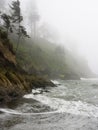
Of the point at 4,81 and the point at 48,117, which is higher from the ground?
the point at 4,81

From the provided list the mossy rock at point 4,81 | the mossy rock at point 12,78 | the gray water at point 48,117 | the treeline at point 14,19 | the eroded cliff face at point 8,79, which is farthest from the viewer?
the treeline at point 14,19

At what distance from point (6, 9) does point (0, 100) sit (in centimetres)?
9958

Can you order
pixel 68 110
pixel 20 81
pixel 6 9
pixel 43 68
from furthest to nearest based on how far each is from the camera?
pixel 6 9 < pixel 43 68 < pixel 20 81 < pixel 68 110

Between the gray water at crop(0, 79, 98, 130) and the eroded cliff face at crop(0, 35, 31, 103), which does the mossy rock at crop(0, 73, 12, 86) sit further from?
the gray water at crop(0, 79, 98, 130)

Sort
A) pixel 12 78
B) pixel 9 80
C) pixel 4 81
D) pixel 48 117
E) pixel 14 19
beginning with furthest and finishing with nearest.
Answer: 1. pixel 14 19
2. pixel 12 78
3. pixel 9 80
4. pixel 4 81
5. pixel 48 117

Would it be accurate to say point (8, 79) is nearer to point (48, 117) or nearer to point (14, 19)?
point (48, 117)

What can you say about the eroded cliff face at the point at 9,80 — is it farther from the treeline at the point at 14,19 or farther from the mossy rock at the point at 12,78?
the treeline at the point at 14,19

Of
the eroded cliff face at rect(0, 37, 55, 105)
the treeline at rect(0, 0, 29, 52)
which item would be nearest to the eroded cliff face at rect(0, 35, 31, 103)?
the eroded cliff face at rect(0, 37, 55, 105)

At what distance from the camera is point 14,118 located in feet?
68.1

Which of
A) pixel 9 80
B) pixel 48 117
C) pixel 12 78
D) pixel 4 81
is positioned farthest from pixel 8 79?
pixel 48 117

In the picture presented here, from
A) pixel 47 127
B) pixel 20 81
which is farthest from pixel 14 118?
pixel 20 81

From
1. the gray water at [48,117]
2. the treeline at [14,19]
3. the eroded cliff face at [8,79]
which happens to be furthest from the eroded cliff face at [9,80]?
the treeline at [14,19]

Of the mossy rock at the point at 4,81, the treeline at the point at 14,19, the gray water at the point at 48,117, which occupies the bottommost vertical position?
the gray water at the point at 48,117

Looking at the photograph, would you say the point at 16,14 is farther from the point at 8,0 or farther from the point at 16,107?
the point at 8,0
